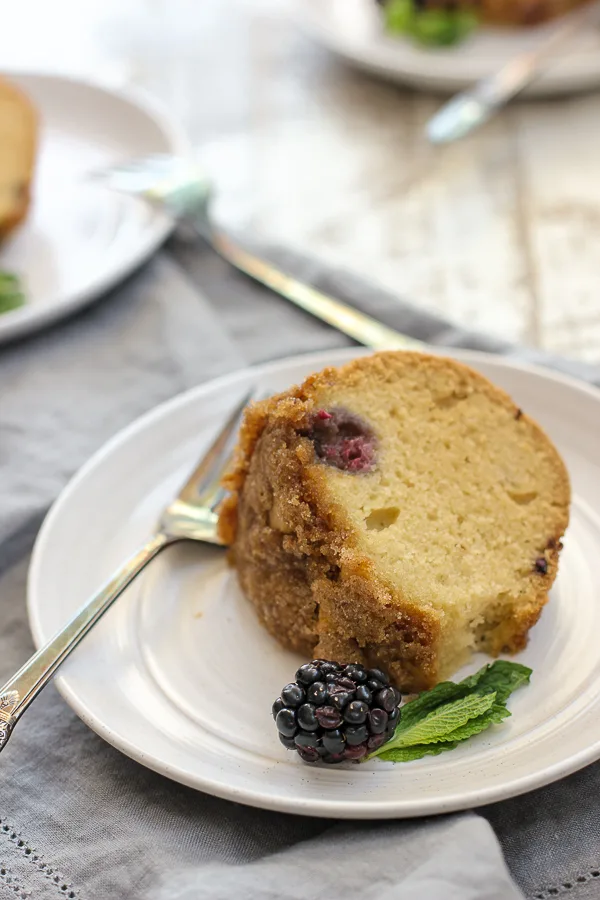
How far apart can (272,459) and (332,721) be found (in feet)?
1.87

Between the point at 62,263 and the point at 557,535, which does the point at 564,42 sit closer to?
the point at 62,263

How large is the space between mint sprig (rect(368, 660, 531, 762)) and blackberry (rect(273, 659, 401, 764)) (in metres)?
0.05

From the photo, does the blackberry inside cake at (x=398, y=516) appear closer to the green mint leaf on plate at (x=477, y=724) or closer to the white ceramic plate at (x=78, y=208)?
the green mint leaf on plate at (x=477, y=724)

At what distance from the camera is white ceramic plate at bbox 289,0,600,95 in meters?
4.28

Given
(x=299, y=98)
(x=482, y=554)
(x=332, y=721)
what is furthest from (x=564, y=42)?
(x=332, y=721)

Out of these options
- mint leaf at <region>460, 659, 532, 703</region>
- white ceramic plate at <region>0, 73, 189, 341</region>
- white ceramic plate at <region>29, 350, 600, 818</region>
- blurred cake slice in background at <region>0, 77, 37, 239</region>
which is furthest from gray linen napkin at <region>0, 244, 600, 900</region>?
blurred cake slice in background at <region>0, 77, 37, 239</region>

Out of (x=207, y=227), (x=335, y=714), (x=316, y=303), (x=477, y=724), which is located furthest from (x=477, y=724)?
(x=207, y=227)

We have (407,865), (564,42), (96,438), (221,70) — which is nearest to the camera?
(407,865)

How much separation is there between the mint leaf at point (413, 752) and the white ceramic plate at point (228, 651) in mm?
14

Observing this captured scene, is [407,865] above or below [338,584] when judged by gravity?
below

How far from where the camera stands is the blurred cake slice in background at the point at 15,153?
3.71 metres

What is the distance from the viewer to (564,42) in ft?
14.4

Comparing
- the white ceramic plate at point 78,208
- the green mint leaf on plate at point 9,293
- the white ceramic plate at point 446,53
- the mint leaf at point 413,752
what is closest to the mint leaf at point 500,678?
the mint leaf at point 413,752

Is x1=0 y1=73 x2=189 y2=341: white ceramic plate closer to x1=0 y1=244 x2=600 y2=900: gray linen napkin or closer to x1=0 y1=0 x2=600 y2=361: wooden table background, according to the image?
x1=0 y1=0 x2=600 y2=361: wooden table background
